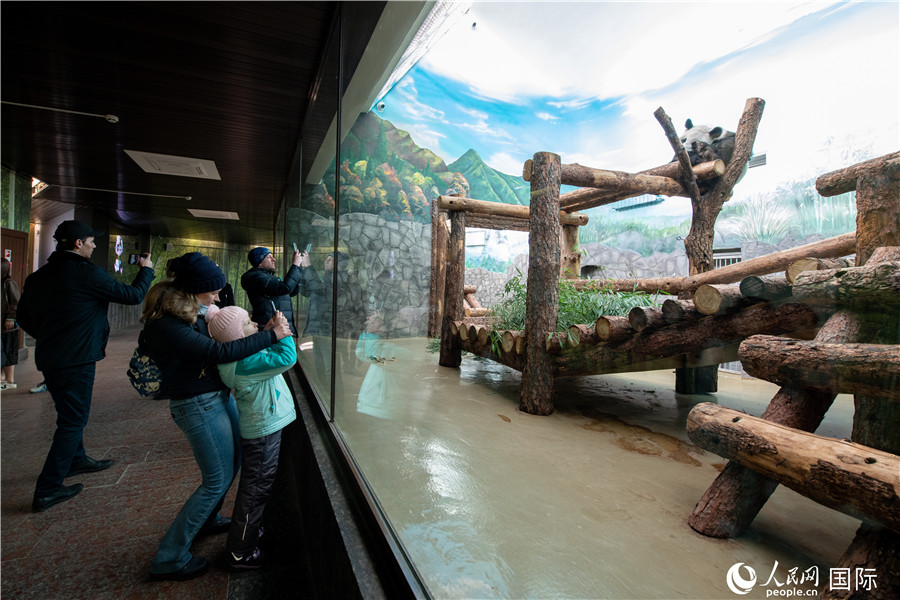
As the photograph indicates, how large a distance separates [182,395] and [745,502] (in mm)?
1992

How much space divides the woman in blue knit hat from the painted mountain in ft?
2.68

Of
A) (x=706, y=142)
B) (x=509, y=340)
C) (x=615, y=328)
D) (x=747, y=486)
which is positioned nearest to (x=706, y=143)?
(x=706, y=142)

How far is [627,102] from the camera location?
3.43 feet

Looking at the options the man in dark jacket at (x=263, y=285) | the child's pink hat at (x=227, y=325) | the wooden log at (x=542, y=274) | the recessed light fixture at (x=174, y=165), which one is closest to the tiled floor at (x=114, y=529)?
the child's pink hat at (x=227, y=325)

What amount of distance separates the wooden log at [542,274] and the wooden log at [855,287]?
2083 millimetres

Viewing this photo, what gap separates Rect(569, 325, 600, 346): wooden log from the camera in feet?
8.80

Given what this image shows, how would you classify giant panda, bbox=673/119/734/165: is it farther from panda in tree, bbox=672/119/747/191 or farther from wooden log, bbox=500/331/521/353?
wooden log, bbox=500/331/521/353

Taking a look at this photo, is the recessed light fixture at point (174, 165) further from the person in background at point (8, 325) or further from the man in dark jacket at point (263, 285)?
the man in dark jacket at point (263, 285)

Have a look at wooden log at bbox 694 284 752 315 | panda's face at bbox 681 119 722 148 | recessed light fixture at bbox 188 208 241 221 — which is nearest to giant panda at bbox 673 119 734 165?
panda's face at bbox 681 119 722 148

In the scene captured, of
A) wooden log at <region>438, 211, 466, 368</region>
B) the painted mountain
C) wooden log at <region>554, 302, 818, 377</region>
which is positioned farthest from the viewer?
wooden log at <region>438, 211, 466, 368</region>

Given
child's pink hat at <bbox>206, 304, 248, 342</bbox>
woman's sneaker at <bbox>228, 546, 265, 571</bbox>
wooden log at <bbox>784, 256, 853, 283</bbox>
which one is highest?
wooden log at <bbox>784, 256, 853, 283</bbox>

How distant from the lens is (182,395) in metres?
1.59

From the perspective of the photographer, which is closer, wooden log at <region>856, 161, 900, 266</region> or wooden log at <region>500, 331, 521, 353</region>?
wooden log at <region>856, 161, 900, 266</region>

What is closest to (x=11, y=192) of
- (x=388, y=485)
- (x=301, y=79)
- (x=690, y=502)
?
(x=301, y=79)
